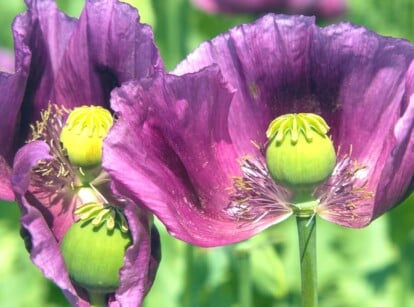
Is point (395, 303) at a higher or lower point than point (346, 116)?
lower

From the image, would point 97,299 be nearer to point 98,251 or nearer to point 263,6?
point 98,251

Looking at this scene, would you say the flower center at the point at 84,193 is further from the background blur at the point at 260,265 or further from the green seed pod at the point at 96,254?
the background blur at the point at 260,265

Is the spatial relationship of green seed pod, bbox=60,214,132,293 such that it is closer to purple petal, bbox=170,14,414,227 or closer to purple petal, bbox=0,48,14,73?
purple petal, bbox=170,14,414,227

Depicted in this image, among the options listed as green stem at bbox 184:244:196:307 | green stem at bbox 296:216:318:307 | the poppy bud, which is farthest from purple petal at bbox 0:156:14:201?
green stem at bbox 184:244:196:307

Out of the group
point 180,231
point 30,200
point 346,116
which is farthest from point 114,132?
point 346,116

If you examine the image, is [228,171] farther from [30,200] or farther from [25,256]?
[25,256]

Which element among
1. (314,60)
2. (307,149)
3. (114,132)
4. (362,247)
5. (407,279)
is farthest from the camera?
(362,247)

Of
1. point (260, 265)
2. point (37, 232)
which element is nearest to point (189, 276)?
point (260, 265)
